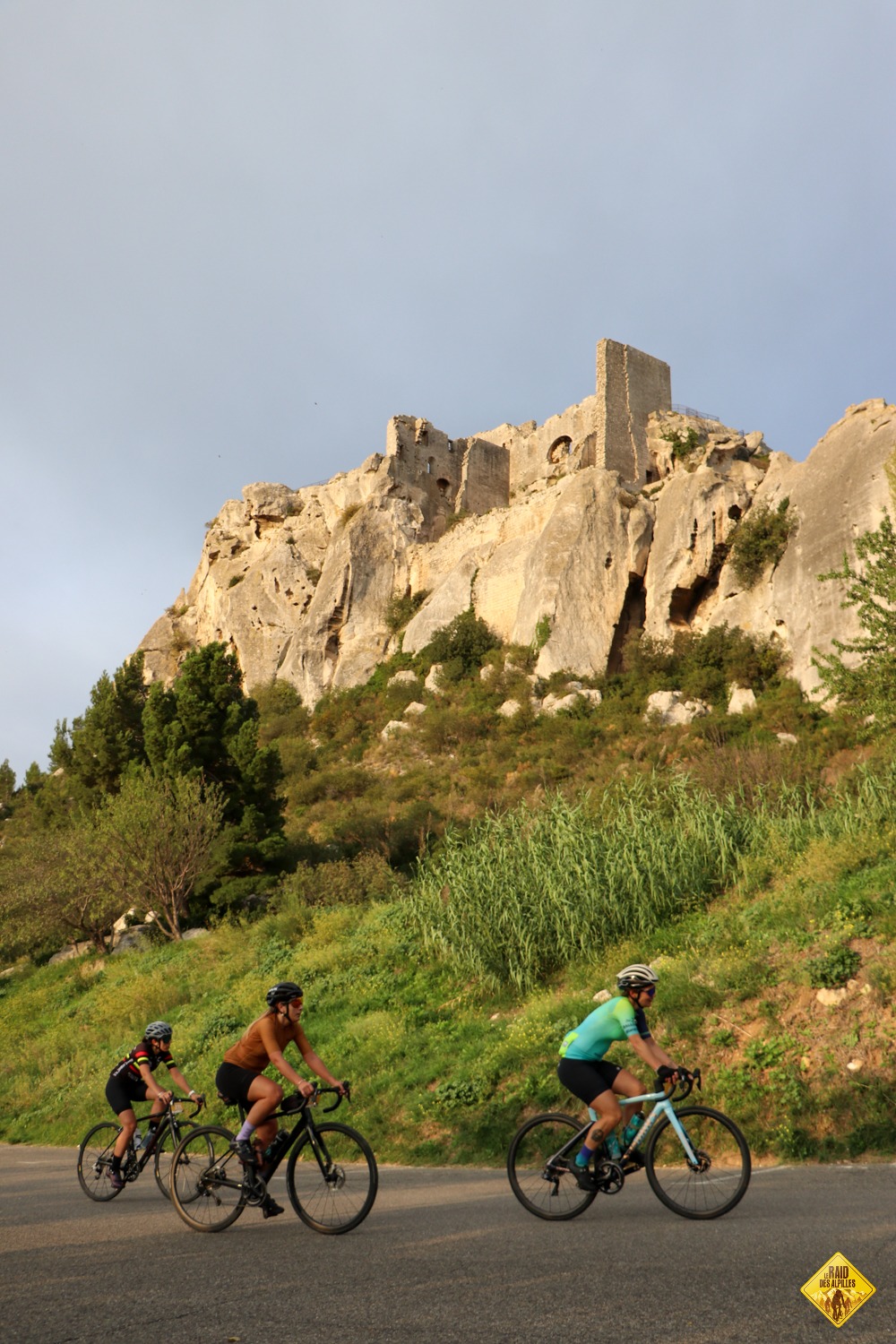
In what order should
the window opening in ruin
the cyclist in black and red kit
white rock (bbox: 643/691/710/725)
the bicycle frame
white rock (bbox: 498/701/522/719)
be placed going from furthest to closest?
the window opening in ruin → white rock (bbox: 498/701/522/719) → white rock (bbox: 643/691/710/725) → the cyclist in black and red kit → the bicycle frame

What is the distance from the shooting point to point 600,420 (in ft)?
155

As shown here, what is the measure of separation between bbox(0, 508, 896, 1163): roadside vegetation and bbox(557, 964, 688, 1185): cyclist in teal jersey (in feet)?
9.46

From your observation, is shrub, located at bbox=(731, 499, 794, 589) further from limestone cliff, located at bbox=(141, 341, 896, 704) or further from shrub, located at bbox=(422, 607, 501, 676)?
shrub, located at bbox=(422, 607, 501, 676)

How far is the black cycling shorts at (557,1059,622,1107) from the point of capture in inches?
222

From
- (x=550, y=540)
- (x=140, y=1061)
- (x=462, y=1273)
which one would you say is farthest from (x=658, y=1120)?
(x=550, y=540)

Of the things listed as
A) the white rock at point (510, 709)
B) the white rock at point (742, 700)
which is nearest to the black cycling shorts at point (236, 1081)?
the white rock at point (742, 700)

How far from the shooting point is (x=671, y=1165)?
5617 millimetres

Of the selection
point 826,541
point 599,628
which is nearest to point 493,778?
point 599,628

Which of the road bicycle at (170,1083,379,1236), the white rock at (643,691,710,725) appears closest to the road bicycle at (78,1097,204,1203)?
the road bicycle at (170,1083,379,1236)

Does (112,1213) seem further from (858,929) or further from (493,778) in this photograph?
(493,778)

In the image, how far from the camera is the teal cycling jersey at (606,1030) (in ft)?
18.5

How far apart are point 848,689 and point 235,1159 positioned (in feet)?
44.9

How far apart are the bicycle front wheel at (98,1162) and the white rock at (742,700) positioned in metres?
24.2

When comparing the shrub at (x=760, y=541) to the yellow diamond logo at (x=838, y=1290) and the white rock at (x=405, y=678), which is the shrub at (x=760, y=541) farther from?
the yellow diamond logo at (x=838, y=1290)
